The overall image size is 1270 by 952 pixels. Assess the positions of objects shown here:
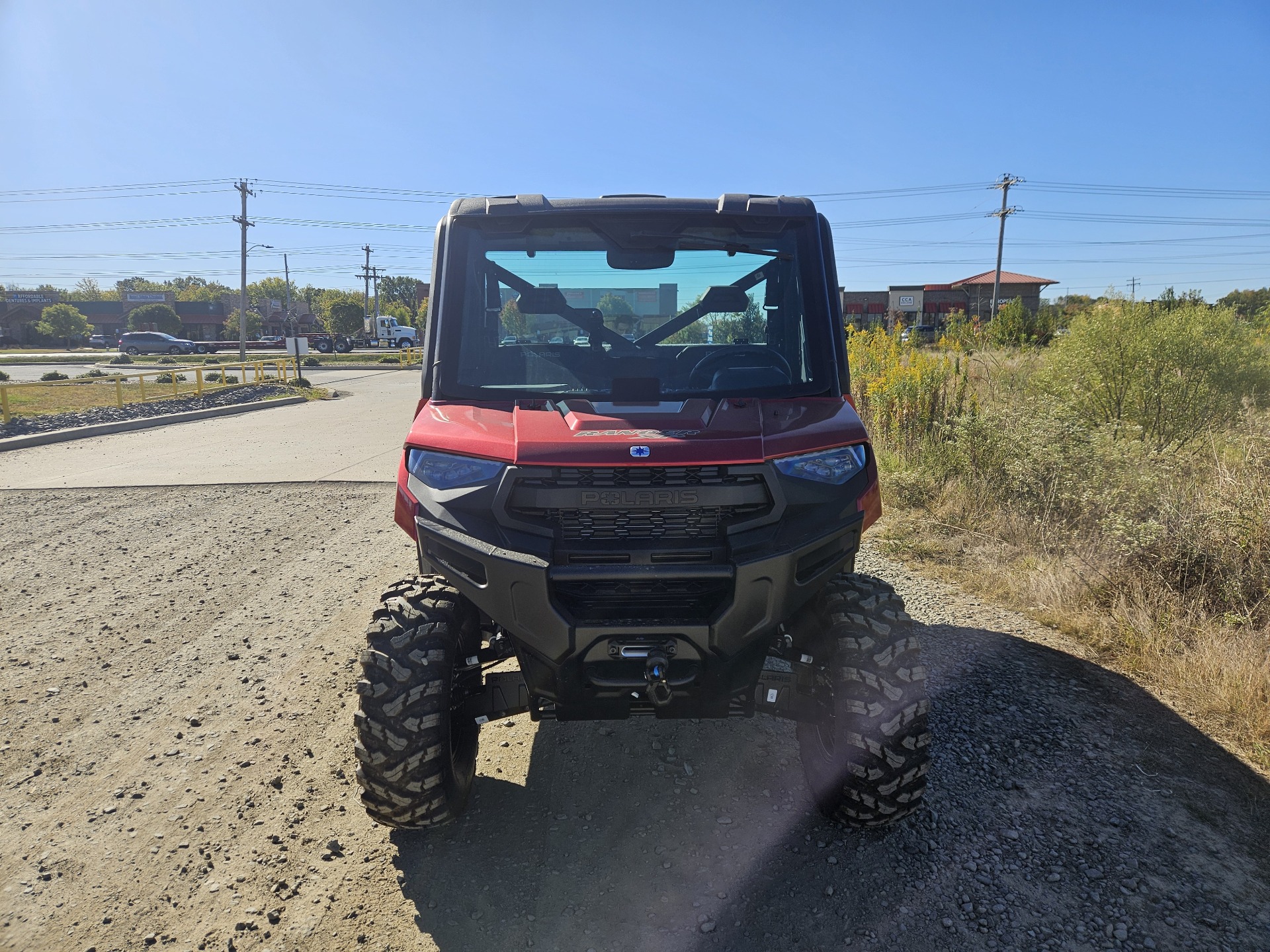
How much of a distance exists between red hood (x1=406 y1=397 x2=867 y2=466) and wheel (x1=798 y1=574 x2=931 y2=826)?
24.2 inches

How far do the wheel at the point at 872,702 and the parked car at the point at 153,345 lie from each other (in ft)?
193

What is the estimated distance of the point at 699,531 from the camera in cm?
256

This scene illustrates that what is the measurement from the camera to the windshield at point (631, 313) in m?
3.12

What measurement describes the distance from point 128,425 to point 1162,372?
16785 mm

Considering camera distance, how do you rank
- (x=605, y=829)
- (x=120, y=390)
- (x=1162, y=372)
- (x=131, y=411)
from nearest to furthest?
(x=605, y=829) < (x=1162, y=372) < (x=131, y=411) < (x=120, y=390)

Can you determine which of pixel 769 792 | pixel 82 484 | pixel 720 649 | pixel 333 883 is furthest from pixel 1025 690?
pixel 82 484

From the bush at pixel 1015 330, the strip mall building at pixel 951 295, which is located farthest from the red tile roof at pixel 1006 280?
the bush at pixel 1015 330

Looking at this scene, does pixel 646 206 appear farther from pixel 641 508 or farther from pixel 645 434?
pixel 641 508

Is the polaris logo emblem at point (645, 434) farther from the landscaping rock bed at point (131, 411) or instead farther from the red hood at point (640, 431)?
the landscaping rock bed at point (131, 411)

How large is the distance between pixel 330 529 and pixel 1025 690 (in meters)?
6.00

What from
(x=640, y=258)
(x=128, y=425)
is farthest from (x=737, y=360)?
(x=128, y=425)

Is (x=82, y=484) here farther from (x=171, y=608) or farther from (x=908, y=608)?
(x=908, y=608)

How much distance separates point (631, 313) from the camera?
11.5ft

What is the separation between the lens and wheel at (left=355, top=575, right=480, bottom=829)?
8.56ft
